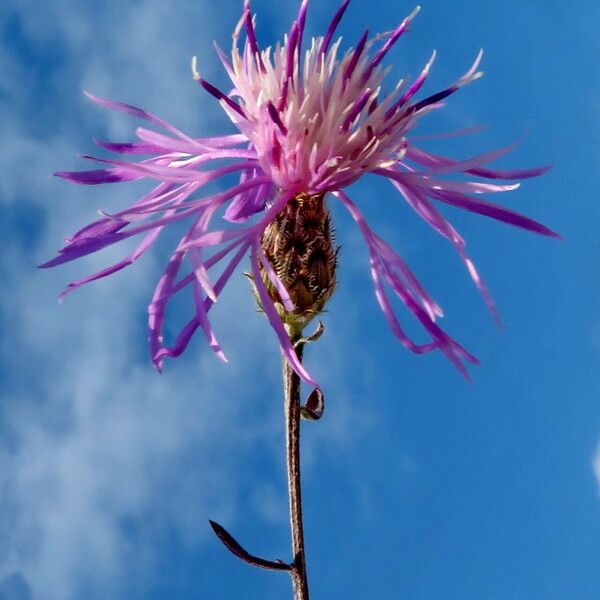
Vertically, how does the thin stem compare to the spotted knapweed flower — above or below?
below

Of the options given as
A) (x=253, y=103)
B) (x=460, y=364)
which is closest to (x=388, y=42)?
(x=253, y=103)

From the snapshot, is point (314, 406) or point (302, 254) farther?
point (314, 406)

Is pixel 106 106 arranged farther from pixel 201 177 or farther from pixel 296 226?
pixel 296 226

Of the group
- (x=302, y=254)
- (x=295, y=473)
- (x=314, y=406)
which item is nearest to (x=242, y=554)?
(x=295, y=473)

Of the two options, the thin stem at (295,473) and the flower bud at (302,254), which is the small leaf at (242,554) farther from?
the flower bud at (302,254)

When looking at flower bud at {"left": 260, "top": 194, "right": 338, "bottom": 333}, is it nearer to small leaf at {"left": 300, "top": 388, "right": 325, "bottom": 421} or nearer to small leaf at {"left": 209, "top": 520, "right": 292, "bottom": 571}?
small leaf at {"left": 300, "top": 388, "right": 325, "bottom": 421}

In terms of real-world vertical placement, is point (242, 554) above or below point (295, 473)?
below

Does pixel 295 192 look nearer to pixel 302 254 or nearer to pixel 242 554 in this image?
pixel 302 254

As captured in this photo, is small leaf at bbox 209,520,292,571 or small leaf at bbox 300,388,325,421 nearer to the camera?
small leaf at bbox 209,520,292,571
